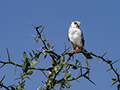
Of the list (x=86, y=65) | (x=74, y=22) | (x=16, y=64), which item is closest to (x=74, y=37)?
(x=74, y=22)

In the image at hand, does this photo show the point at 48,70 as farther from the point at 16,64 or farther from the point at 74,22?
the point at 74,22

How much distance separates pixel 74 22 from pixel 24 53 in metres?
5.59

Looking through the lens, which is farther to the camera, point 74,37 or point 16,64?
point 74,37

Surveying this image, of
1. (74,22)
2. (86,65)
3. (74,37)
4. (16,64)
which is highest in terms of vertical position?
(74,22)

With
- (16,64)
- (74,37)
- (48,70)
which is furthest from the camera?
(74,37)

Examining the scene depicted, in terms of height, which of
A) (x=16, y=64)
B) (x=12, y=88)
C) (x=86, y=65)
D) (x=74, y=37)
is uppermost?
(x=74, y=37)

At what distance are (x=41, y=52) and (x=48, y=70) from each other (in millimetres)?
223

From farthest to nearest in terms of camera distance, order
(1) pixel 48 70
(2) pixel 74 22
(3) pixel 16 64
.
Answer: (2) pixel 74 22 < (1) pixel 48 70 < (3) pixel 16 64

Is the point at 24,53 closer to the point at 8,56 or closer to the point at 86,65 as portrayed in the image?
the point at 8,56

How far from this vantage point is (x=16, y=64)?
2.24 m

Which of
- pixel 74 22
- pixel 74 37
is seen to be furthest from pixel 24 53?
pixel 74 22

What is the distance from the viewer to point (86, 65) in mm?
2641

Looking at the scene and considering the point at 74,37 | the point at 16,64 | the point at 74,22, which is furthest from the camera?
the point at 74,22

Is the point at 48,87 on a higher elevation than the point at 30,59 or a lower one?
lower
